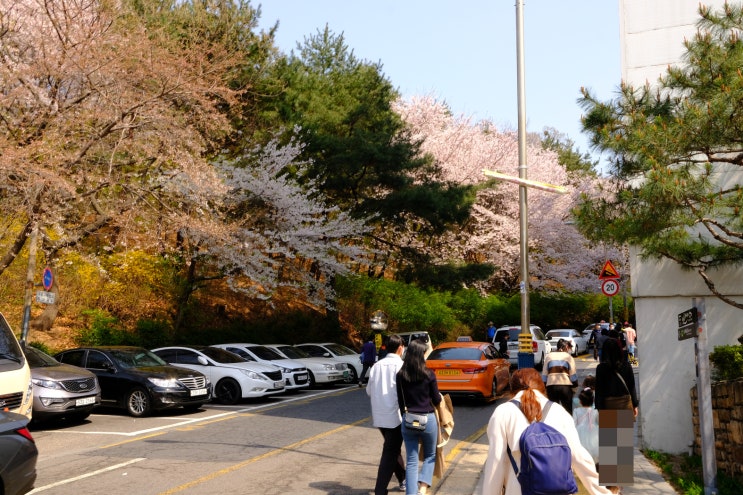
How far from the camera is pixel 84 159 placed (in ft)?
58.3

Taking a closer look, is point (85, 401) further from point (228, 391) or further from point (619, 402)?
point (619, 402)

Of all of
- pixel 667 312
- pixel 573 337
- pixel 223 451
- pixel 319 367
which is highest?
pixel 573 337

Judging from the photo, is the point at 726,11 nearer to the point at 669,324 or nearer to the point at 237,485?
the point at 669,324

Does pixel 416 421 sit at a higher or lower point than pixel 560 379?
lower

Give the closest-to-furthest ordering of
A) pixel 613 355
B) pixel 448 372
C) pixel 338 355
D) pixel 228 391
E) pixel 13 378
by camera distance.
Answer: pixel 613 355 < pixel 13 378 < pixel 448 372 < pixel 228 391 < pixel 338 355

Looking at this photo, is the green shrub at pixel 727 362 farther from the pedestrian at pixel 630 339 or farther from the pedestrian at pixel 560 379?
the pedestrian at pixel 630 339

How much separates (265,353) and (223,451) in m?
10.3

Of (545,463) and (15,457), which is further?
(15,457)

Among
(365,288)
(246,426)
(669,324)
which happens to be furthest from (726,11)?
(365,288)

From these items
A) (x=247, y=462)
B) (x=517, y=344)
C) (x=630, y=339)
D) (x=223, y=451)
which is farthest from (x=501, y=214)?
(x=247, y=462)

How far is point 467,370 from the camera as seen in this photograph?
16.7 meters

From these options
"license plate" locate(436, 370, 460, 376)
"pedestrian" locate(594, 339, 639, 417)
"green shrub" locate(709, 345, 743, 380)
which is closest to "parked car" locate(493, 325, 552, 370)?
"license plate" locate(436, 370, 460, 376)

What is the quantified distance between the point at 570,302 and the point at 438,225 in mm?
18862

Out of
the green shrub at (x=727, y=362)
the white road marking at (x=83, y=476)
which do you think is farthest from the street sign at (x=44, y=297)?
the green shrub at (x=727, y=362)
